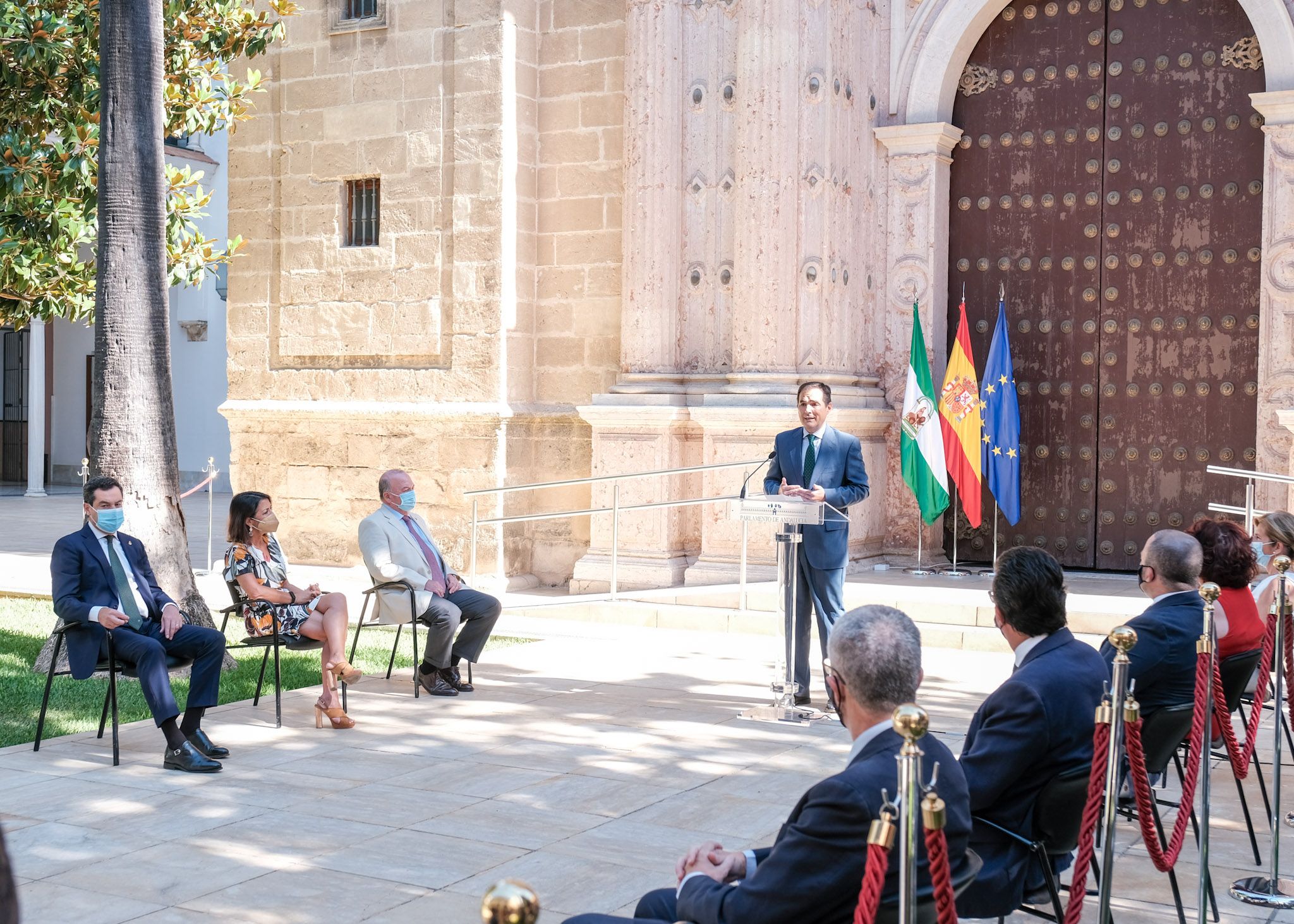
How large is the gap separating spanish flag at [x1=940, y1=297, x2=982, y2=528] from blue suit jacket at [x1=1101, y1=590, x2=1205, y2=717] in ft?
22.0

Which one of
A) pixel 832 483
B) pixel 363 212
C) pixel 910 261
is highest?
pixel 363 212

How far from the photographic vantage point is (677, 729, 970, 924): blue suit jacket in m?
3.04

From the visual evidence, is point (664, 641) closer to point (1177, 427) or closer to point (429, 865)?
point (1177, 427)

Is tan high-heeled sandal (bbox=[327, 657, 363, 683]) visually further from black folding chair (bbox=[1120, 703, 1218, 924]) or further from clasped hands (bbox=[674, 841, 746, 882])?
clasped hands (bbox=[674, 841, 746, 882])

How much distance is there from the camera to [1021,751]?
387cm

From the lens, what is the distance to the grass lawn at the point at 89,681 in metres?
7.75

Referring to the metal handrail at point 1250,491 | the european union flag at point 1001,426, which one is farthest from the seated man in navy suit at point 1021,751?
the european union flag at point 1001,426

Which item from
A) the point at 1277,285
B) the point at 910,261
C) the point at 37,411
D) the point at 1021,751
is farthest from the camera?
the point at 37,411

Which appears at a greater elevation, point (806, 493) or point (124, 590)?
point (806, 493)

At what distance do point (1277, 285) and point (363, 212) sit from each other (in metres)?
8.17

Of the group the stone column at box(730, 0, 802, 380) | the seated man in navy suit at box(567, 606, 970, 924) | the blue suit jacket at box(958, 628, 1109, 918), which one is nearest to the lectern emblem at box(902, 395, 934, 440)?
the stone column at box(730, 0, 802, 380)

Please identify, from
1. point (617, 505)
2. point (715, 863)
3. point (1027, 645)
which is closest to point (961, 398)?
point (617, 505)

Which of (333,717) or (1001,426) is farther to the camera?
(1001,426)

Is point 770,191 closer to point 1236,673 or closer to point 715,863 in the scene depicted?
point 1236,673
